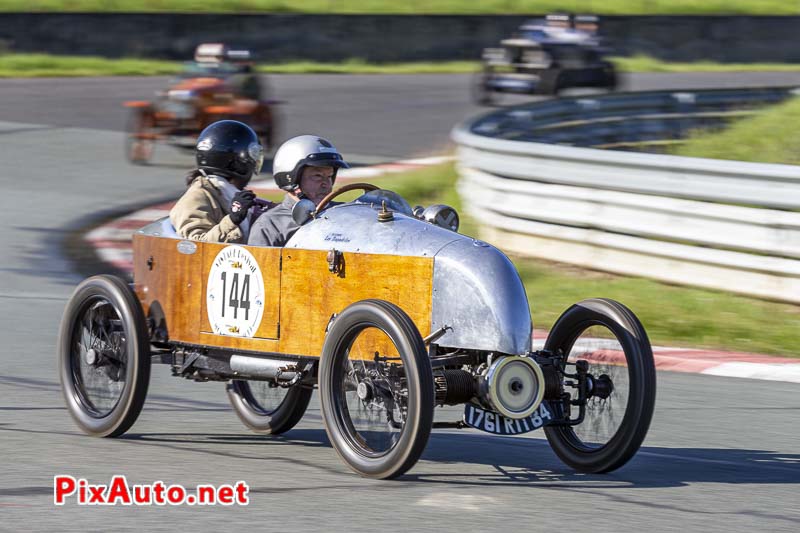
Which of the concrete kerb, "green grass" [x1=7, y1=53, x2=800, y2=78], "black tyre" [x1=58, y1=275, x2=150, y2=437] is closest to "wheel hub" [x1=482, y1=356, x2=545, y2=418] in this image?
"black tyre" [x1=58, y1=275, x2=150, y2=437]

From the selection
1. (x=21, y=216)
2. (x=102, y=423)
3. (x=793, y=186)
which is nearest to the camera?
(x=102, y=423)

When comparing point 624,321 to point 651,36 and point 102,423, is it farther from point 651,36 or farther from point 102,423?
point 651,36

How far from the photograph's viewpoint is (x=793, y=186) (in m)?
10.8

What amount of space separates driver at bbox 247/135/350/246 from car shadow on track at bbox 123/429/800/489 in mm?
1058

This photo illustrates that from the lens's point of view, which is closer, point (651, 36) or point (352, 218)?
point (352, 218)

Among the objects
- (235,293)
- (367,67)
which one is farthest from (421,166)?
(367,67)

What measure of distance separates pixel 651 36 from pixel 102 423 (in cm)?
3264

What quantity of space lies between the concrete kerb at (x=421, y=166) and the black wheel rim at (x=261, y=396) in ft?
9.16

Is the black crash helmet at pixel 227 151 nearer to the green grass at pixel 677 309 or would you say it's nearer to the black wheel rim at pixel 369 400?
the black wheel rim at pixel 369 400

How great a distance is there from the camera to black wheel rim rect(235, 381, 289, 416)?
24.4 feet

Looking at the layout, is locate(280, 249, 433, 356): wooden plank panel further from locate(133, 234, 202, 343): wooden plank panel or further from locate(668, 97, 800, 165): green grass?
locate(668, 97, 800, 165): green grass

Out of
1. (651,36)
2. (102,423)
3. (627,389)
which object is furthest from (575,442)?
(651,36)

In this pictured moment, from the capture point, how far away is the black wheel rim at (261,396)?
7.43 metres

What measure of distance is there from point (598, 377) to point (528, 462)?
543 millimetres
